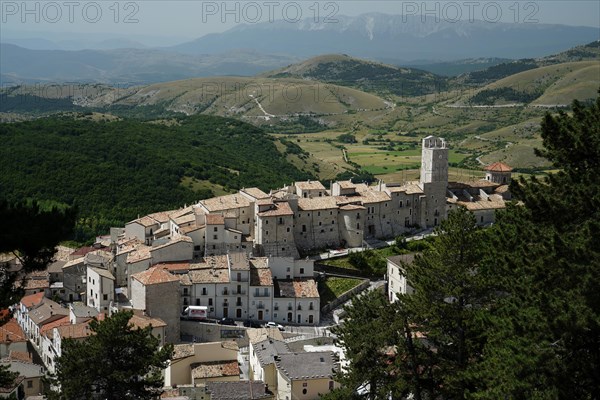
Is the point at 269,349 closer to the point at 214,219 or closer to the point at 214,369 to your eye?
the point at 214,369

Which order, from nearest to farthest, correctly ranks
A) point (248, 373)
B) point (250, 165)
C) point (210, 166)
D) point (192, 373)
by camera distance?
point (192, 373)
point (248, 373)
point (210, 166)
point (250, 165)

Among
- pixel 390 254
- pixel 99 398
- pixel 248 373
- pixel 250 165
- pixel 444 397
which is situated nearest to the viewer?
pixel 444 397

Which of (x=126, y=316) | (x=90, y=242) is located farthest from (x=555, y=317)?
(x=90, y=242)

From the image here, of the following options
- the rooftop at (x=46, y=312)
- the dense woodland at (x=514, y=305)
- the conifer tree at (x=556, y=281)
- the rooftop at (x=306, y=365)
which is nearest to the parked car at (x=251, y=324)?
the rooftop at (x=306, y=365)

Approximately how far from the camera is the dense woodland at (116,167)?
273ft

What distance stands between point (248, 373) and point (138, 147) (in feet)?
242

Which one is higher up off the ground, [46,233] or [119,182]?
[46,233]

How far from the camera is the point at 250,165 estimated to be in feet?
396

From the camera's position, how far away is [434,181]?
6806 cm

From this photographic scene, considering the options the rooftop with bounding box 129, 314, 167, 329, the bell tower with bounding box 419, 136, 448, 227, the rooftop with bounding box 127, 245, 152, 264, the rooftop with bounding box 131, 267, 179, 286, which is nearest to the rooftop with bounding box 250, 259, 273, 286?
the rooftop with bounding box 131, 267, 179, 286

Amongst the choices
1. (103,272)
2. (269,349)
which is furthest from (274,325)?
(103,272)

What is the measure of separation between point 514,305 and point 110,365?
640 inches

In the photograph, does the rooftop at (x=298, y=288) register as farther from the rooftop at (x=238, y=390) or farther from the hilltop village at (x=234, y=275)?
the rooftop at (x=238, y=390)

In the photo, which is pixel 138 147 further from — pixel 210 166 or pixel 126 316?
pixel 126 316
